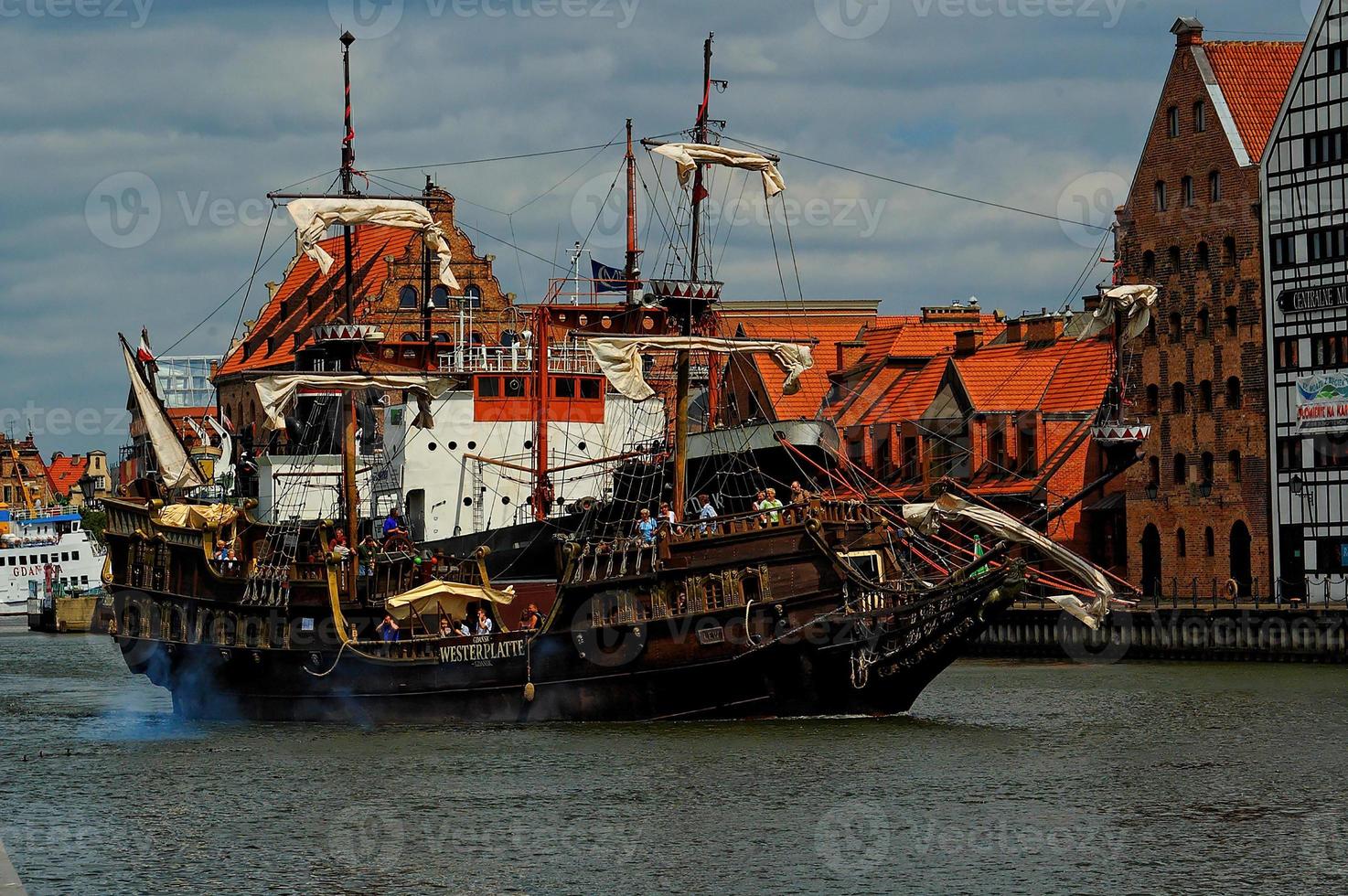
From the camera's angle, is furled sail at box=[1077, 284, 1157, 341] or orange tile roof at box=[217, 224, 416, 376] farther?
orange tile roof at box=[217, 224, 416, 376]

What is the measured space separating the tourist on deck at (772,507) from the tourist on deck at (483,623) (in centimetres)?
717

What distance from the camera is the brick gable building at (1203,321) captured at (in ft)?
243

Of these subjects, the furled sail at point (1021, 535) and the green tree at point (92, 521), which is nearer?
the furled sail at point (1021, 535)

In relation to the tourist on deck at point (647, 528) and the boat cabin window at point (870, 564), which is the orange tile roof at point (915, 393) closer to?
the tourist on deck at point (647, 528)

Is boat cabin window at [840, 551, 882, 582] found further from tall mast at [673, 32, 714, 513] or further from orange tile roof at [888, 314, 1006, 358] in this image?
orange tile roof at [888, 314, 1006, 358]

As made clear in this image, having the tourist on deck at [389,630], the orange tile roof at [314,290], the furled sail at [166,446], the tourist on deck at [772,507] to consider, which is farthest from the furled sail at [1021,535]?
the orange tile roof at [314,290]

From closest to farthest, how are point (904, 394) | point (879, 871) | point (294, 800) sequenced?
1. point (879, 871)
2. point (294, 800)
3. point (904, 394)

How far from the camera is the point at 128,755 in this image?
46000 millimetres

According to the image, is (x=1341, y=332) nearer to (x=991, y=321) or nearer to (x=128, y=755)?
(x=991, y=321)

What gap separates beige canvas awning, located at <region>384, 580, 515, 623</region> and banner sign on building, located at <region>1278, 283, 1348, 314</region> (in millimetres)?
33993

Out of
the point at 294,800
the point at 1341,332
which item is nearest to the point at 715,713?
the point at 294,800

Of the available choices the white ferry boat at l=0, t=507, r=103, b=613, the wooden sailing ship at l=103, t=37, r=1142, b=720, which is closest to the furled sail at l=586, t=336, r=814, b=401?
the wooden sailing ship at l=103, t=37, r=1142, b=720

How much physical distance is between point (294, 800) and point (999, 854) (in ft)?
42.9

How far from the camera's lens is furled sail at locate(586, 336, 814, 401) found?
52.0 meters
